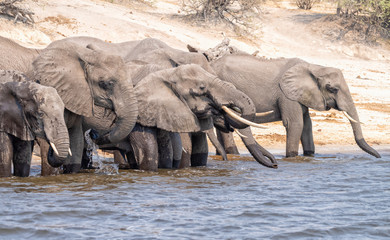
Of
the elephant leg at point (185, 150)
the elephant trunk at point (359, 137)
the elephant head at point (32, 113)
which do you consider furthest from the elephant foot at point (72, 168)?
the elephant trunk at point (359, 137)

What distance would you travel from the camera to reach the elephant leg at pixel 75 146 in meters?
7.37

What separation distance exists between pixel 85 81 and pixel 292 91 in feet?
14.0

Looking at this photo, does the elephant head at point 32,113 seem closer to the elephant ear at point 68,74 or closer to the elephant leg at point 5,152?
the elephant leg at point 5,152

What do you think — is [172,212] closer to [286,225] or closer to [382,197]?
[286,225]

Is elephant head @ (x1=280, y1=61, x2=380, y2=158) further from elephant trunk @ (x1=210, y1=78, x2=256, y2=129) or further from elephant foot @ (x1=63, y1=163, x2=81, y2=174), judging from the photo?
elephant foot @ (x1=63, y1=163, x2=81, y2=174)

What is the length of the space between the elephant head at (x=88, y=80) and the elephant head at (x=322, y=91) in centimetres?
406

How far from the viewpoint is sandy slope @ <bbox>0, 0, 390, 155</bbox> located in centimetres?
1330

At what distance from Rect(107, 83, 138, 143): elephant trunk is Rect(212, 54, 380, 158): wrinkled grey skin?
144 inches

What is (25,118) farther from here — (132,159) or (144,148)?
(132,159)

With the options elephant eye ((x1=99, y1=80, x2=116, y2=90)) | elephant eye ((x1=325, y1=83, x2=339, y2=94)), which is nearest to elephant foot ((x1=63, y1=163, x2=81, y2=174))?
elephant eye ((x1=99, y1=80, x2=116, y2=90))

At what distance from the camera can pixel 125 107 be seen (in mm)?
7188

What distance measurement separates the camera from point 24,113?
6629 mm

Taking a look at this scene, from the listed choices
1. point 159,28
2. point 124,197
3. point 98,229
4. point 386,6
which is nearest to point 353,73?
point 159,28

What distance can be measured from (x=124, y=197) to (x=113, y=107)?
1.02 m
